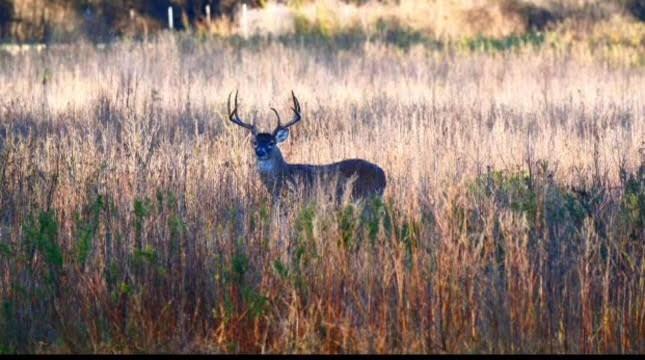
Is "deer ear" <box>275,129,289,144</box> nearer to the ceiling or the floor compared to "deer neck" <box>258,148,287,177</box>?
nearer to the ceiling

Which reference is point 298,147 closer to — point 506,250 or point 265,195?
point 265,195

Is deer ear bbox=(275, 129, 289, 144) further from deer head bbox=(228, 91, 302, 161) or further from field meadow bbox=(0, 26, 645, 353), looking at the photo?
field meadow bbox=(0, 26, 645, 353)

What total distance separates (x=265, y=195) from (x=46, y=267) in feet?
8.28

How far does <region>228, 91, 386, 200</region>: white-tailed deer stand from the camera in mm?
8992

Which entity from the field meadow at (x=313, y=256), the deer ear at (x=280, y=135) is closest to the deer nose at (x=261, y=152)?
the deer ear at (x=280, y=135)

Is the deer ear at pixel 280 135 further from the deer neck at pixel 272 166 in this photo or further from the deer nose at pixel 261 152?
the deer nose at pixel 261 152

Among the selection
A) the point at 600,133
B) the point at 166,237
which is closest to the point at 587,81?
the point at 600,133

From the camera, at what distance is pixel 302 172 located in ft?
31.5

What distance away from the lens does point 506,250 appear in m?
6.10

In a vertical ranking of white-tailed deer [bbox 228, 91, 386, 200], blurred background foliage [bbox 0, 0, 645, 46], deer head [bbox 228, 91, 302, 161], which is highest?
blurred background foliage [bbox 0, 0, 645, 46]

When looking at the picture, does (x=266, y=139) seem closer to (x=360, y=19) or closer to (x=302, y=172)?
(x=302, y=172)

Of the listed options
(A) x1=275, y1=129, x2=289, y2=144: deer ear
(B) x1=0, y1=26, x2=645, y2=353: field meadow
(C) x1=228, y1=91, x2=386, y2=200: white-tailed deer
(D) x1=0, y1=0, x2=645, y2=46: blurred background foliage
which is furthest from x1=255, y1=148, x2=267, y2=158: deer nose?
(D) x1=0, y1=0, x2=645, y2=46: blurred background foliage

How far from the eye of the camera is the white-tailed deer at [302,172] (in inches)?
354

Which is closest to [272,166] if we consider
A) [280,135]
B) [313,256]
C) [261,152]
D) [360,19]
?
[261,152]
